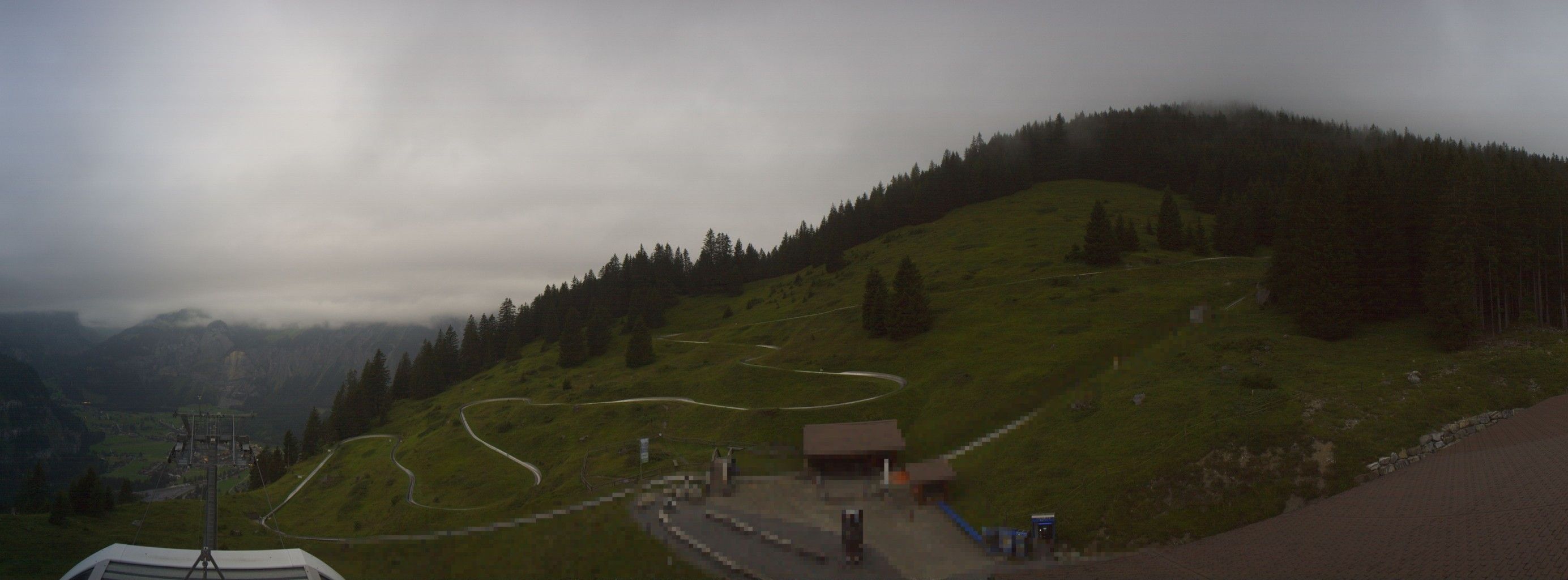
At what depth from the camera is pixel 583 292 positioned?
5699 inches

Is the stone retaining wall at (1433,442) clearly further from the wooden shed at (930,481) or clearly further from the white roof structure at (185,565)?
the white roof structure at (185,565)

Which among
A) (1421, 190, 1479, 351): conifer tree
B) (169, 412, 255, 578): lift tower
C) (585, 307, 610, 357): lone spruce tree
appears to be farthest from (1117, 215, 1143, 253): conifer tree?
(169, 412, 255, 578): lift tower

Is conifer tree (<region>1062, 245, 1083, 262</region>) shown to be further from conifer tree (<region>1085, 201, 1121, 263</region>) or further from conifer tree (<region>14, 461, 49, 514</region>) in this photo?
conifer tree (<region>14, 461, 49, 514</region>)

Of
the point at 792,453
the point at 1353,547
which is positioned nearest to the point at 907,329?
the point at 792,453

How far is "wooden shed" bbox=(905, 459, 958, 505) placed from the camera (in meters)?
35.6

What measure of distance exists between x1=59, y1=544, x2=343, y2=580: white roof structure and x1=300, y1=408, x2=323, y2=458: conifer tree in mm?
94948

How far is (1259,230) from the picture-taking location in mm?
99688

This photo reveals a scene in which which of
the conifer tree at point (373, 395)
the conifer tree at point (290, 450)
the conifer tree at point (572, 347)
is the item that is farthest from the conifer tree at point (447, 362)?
the conifer tree at point (572, 347)

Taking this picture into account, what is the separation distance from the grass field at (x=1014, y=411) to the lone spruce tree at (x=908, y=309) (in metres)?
1.53

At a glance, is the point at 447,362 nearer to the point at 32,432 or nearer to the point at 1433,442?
the point at 32,432

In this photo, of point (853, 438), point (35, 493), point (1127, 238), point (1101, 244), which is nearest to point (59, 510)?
point (35, 493)

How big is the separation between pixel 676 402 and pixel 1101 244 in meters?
55.8

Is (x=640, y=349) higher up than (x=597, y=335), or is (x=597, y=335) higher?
(x=597, y=335)

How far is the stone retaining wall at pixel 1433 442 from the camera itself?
108ft
